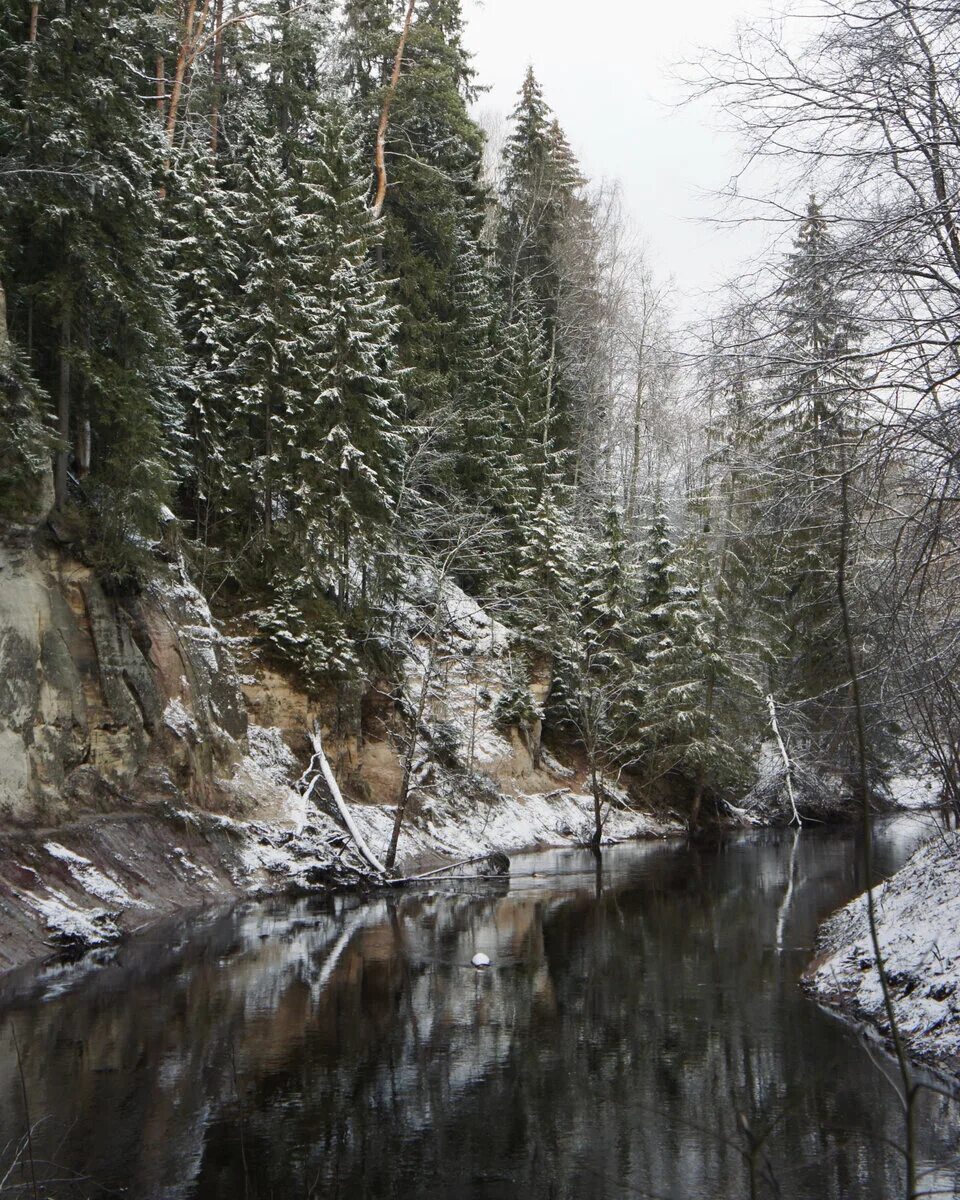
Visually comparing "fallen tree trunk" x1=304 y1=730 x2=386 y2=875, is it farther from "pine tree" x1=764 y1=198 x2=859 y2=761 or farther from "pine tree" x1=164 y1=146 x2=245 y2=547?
"pine tree" x1=764 y1=198 x2=859 y2=761

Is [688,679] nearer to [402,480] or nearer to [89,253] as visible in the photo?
[402,480]

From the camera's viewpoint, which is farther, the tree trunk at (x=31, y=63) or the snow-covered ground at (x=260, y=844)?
the tree trunk at (x=31, y=63)

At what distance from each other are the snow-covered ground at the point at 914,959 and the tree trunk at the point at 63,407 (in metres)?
14.1

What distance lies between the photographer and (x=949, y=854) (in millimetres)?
12969

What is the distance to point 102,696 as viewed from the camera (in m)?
18.6

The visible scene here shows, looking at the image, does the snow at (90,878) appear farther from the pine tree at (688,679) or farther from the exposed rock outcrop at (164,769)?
the pine tree at (688,679)

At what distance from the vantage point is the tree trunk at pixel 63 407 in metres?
18.0

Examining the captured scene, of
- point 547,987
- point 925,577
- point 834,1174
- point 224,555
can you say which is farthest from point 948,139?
point 224,555

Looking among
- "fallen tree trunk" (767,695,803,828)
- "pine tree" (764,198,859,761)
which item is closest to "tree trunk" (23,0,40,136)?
"pine tree" (764,198,859,761)

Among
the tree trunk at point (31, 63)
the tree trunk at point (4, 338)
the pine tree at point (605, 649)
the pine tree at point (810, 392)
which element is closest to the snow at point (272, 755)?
the pine tree at point (605, 649)

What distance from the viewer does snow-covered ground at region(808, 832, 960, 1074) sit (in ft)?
34.0

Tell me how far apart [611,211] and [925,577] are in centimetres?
4793

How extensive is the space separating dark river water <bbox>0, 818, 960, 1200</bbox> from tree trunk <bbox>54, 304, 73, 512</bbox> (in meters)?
7.85

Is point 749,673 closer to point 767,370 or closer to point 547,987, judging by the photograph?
point 547,987
